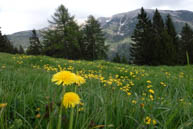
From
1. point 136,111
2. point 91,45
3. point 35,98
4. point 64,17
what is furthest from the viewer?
point 91,45

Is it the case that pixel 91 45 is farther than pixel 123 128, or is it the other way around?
pixel 91 45

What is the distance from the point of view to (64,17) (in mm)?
30625

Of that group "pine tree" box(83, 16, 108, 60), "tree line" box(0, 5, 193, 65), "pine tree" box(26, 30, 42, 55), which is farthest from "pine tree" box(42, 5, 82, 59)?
"pine tree" box(26, 30, 42, 55)

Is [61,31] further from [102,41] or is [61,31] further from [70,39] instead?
[102,41]

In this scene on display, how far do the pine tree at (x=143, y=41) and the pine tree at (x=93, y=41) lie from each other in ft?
29.4

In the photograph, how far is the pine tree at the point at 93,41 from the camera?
127 ft

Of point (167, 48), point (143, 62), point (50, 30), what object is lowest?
point (143, 62)

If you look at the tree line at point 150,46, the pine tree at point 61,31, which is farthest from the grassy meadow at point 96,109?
the tree line at point 150,46

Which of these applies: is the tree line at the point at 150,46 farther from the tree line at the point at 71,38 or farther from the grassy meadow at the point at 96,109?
the grassy meadow at the point at 96,109

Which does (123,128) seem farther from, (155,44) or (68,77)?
(155,44)

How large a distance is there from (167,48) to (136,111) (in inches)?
1394

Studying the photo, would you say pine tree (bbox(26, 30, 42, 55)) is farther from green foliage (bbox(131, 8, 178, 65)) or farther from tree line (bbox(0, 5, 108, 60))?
green foliage (bbox(131, 8, 178, 65))

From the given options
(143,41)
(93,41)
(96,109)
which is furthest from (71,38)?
(96,109)

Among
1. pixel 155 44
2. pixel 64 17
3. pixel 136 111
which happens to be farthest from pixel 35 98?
A: pixel 155 44
